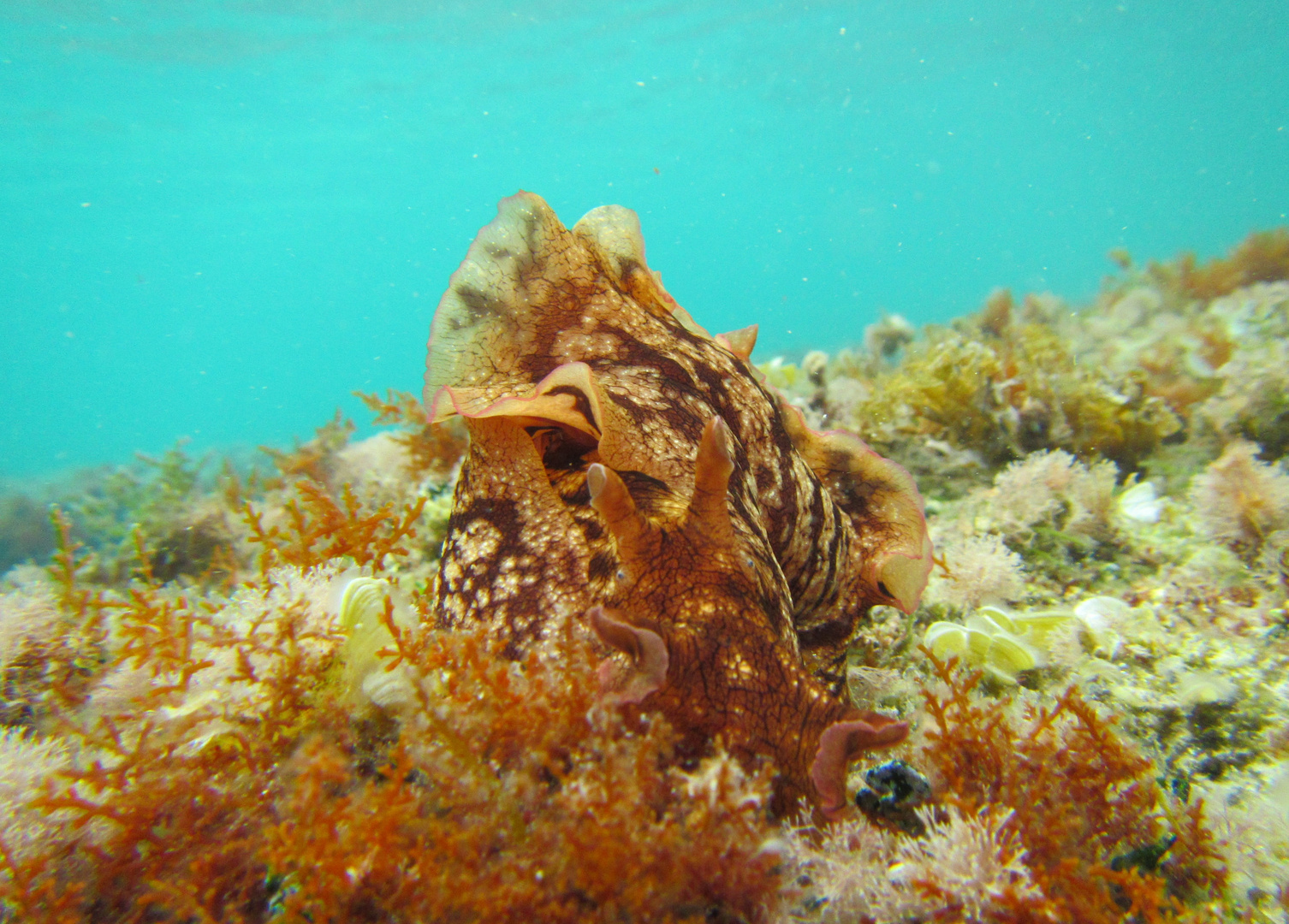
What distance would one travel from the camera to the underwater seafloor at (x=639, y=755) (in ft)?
4.56

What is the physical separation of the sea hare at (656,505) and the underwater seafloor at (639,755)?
173 millimetres

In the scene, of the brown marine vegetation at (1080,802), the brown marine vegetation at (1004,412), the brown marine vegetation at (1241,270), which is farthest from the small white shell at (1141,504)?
the brown marine vegetation at (1241,270)

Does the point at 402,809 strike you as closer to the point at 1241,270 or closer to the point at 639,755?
the point at 639,755

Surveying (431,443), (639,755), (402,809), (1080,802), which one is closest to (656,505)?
(639,755)

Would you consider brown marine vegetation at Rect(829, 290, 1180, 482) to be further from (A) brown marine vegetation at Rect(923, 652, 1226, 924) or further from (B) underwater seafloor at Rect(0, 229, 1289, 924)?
(A) brown marine vegetation at Rect(923, 652, 1226, 924)

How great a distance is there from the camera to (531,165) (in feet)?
324

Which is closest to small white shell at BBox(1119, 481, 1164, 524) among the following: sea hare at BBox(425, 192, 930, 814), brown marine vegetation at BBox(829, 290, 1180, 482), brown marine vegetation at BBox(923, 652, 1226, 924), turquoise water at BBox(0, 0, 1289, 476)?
brown marine vegetation at BBox(829, 290, 1180, 482)

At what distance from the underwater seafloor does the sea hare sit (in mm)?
173

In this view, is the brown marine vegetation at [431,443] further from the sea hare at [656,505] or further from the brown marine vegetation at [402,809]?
the brown marine vegetation at [402,809]

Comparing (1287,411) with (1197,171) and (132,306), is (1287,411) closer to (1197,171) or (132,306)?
(132,306)

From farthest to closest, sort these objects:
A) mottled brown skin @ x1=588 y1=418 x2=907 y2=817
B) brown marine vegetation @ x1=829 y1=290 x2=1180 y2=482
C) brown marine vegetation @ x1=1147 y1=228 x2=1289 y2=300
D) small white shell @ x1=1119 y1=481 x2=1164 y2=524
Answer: brown marine vegetation @ x1=1147 y1=228 x2=1289 y2=300 < brown marine vegetation @ x1=829 y1=290 x2=1180 y2=482 < small white shell @ x1=1119 y1=481 x2=1164 y2=524 < mottled brown skin @ x1=588 y1=418 x2=907 y2=817

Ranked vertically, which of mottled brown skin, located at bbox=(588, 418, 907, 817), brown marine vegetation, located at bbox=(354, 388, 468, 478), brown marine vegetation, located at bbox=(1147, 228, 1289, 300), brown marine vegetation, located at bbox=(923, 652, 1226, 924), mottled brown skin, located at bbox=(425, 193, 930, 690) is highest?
brown marine vegetation, located at bbox=(1147, 228, 1289, 300)

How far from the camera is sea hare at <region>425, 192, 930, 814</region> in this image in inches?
62.4

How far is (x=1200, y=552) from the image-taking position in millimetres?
3832
